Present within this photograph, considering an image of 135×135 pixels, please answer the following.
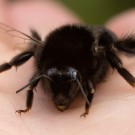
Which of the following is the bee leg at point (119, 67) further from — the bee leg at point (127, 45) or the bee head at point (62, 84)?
the bee head at point (62, 84)

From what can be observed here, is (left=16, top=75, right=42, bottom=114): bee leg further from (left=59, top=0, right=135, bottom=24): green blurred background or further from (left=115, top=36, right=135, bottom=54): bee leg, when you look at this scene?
(left=59, top=0, right=135, bottom=24): green blurred background

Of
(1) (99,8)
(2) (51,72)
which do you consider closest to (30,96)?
(2) (51,72)

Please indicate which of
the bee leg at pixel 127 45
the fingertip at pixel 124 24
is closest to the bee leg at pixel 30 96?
the bee leg at pixel 127 45

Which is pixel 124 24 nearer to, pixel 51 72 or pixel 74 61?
pixel 74 61

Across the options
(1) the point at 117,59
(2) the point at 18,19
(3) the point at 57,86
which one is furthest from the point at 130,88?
(2) the point at 18,19

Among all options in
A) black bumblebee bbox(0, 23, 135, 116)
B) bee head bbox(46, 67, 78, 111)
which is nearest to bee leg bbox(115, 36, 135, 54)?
black bumblebee bbox(0, 23, 135, 116)

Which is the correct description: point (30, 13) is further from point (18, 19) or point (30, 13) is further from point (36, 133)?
point (36, 133)
